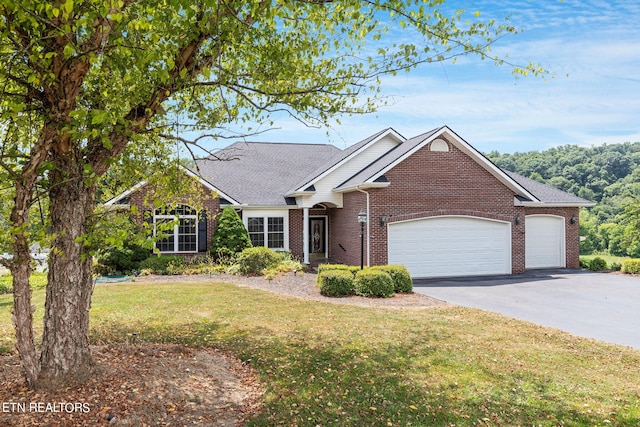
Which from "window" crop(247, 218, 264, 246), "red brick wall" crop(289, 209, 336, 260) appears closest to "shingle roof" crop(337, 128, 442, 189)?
"red brick wall" crop(289, 209, 336, 260)

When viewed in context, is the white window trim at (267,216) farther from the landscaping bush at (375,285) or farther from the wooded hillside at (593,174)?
the wooded hillside at (593,174)

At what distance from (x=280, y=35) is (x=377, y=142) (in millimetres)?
13716

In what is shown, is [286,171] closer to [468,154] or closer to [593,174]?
[468,154]

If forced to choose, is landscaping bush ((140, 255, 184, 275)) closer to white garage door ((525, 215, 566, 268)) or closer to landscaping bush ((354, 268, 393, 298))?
landscaping bush ((354, 268, 393, 298))

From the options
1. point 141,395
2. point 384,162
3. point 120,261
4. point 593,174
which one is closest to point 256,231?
point 120,261

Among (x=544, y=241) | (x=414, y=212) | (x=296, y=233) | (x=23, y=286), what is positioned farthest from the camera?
(x=296, y=233)

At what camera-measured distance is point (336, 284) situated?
490 inches

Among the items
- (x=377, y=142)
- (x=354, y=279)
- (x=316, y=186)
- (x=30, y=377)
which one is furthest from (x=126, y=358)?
(x=377, y=142)

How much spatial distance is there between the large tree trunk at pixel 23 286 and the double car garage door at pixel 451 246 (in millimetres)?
12698

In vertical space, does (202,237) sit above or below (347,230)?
below

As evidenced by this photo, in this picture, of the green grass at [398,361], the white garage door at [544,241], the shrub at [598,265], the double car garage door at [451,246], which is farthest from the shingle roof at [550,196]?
the green grass at [398,361]

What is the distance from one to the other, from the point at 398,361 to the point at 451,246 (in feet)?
A: 36.4

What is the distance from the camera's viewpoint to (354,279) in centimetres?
1280

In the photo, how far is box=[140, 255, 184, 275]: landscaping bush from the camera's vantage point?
16750mm
